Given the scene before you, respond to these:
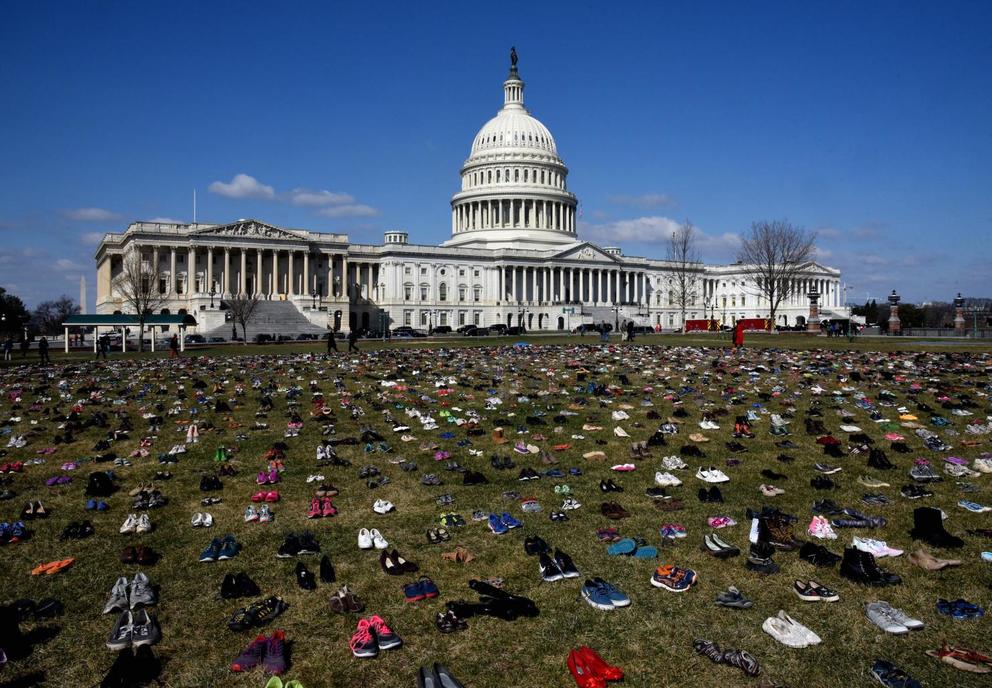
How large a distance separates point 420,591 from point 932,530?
6.15 metres

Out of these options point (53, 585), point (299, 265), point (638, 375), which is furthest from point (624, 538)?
point (299, 265)

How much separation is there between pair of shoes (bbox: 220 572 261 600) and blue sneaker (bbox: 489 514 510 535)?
307 centimetres

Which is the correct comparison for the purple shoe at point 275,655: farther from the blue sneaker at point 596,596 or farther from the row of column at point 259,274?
the row of column at point 259,274

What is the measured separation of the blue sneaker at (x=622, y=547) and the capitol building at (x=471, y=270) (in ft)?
268

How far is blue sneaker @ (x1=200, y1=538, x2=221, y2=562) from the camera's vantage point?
8.65m

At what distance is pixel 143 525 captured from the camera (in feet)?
32.0

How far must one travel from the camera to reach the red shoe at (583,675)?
5836mm

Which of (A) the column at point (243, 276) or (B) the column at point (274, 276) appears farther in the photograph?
(B) the column at point (274, 276)

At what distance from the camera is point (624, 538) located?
357 inches

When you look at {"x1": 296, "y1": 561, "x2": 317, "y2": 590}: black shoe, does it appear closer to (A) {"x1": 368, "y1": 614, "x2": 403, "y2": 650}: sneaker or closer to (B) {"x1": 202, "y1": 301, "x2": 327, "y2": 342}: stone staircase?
(A) {"x1": 368, "y1": 614, "x2": 403, "y2": 650}: sneaker

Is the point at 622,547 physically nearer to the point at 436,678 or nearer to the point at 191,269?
the point at 436,678

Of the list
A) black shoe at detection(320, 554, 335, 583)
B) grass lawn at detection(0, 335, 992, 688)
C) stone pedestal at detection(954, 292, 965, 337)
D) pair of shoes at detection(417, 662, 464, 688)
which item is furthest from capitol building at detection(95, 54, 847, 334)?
pair of shoes at detection(417, 662, 464, 688)

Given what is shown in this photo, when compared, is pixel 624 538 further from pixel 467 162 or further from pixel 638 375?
pixel 467 162

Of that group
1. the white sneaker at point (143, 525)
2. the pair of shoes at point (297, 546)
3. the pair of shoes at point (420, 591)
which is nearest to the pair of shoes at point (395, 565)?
the pair of shoes at point (420, 591)
